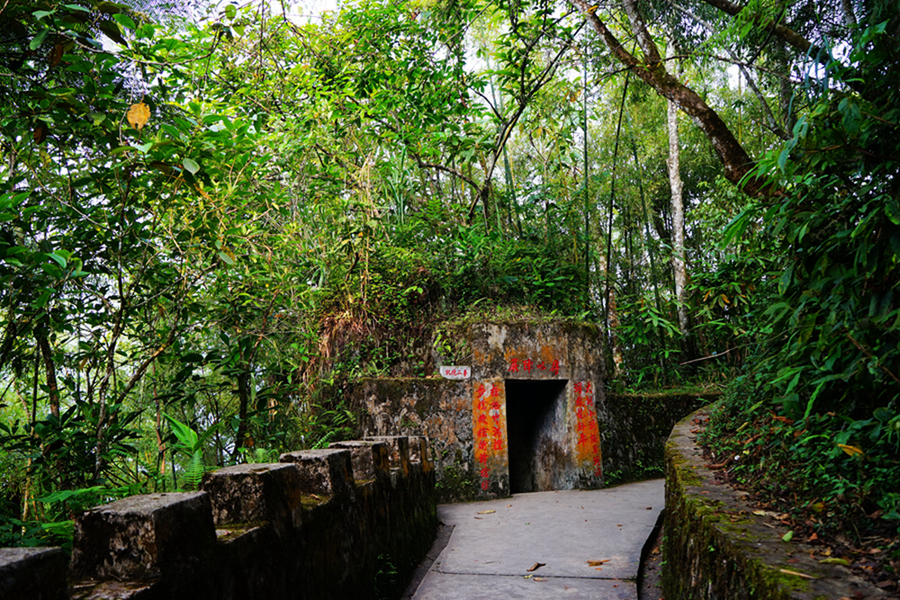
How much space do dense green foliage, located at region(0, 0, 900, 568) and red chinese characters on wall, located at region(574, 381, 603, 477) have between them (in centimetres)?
113

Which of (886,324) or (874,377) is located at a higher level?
(886,324)

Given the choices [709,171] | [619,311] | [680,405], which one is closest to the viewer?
[680,405]

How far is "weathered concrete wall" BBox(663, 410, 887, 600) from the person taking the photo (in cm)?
134

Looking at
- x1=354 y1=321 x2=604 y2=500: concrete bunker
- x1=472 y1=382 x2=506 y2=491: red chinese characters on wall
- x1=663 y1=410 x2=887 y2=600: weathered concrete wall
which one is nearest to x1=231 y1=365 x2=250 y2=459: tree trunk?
x1=354 y1=321 x2=604 y2=500: concrete bunker

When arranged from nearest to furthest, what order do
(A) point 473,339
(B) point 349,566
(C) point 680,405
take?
1. (B) point 349,566
2. (A) point 473,339
3. (C) point 680,405

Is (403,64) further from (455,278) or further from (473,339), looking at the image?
(473,339)

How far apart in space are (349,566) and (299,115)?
14.9ft

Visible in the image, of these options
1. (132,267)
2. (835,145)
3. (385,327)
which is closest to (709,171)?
(385,327)

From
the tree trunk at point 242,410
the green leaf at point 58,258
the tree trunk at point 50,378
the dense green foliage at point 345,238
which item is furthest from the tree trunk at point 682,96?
the tree trunk at point 50,378

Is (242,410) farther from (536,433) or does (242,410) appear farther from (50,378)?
(536,433)

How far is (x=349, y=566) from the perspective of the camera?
95.0 inches

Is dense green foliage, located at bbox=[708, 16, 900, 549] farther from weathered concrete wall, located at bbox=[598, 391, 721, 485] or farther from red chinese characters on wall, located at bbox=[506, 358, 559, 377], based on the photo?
weathered concrete wall, located at bbox=[598, 391, 721, 485]

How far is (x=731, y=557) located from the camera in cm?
167

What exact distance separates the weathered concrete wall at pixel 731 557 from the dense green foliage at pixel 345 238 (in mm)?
249
